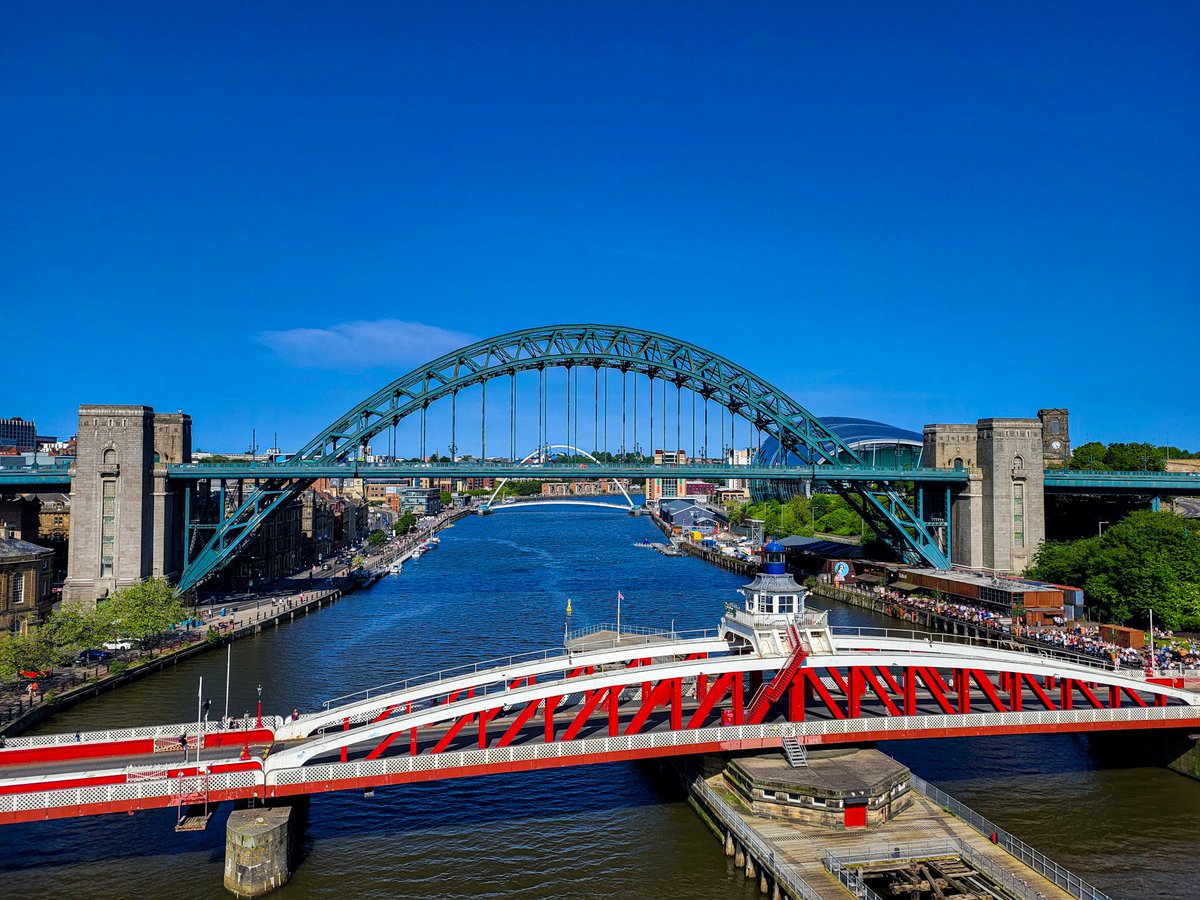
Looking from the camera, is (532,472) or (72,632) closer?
(72,632)

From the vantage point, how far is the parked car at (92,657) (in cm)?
4081

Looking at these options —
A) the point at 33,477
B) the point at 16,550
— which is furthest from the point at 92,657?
the point at 33,477

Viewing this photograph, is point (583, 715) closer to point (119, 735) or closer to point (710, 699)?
point (710, 699)

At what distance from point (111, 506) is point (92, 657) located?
1489cm

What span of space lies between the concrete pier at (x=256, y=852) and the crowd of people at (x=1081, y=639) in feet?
87.8

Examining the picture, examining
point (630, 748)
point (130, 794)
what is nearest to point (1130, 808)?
point (630, 748)

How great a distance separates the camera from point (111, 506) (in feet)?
176

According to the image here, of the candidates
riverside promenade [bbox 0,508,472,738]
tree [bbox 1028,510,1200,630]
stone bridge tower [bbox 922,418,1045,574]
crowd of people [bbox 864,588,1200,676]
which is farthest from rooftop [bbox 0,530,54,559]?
stone bridge tower [bbox 922,418,1045,574]

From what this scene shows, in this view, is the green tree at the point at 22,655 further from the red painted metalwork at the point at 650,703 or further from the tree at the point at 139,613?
the red painted metalwork at the point at 650,703

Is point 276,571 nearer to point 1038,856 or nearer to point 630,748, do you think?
point 630,748

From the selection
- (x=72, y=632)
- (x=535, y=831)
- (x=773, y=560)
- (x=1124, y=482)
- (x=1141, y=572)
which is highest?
(x=1124, y=482)

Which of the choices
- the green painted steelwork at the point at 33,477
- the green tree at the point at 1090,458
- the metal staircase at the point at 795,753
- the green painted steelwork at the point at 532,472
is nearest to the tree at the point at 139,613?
the green painted steelwork at the point at 532,472

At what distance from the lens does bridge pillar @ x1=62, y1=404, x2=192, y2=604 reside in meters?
52.9

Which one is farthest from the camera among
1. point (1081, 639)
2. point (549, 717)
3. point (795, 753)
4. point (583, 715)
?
point (1081, 639)
